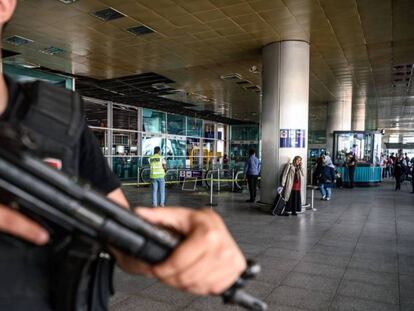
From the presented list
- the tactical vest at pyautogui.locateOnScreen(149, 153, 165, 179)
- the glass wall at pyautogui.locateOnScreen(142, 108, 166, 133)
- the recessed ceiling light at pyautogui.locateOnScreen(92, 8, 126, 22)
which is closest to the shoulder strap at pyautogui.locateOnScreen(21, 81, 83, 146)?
the recessed ceiling light at pyautogui.locateOnScreen(92, 8, 126, 22)

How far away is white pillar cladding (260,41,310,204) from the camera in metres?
9.05

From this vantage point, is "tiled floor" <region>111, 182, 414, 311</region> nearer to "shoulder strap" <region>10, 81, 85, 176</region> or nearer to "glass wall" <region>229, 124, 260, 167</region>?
"shoulder strap" <region>10, 81, 85, 176</region>

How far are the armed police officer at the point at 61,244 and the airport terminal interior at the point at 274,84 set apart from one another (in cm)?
17

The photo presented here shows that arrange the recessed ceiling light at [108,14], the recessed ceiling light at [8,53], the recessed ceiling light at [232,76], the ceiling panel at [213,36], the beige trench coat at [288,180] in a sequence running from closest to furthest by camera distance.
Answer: the ceiling panel at [213,36] → the recessed ceiling light at [108,14] → the beige trench coat at [288,180] → the recessed ceiling light at [8,53] → the recessed ceiling light at [232,76]

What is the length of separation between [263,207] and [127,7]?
Answer: 19.2 feet

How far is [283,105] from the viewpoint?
9117mm

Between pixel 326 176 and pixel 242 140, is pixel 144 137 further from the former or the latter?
pixel 326 176

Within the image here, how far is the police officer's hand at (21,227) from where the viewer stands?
0.69 m

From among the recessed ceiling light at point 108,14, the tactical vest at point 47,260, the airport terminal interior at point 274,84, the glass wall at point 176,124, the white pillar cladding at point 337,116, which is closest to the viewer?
the tactical vest at point 47,260

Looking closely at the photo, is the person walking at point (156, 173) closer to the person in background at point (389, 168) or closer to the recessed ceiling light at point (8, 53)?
the recessed ceiling light at point (8, 53)

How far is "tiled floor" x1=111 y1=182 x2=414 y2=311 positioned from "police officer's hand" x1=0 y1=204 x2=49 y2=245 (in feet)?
10.3

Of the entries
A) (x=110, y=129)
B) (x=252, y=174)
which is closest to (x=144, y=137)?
(x=110, y=129)

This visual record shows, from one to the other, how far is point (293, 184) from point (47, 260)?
851cm

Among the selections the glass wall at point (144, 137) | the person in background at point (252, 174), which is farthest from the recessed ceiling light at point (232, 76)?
the glass wall at point (144, 137)
